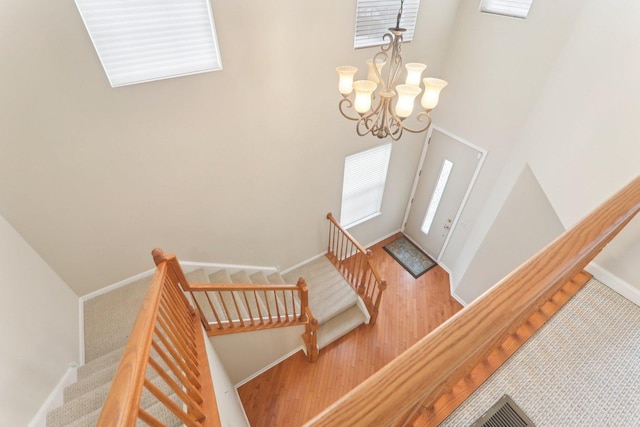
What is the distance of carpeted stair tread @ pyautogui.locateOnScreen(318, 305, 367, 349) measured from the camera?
4.05 metres

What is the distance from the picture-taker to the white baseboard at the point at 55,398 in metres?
2.05

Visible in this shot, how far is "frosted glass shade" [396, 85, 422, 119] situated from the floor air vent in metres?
1.61

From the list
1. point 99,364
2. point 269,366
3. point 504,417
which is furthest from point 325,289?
point 504,417

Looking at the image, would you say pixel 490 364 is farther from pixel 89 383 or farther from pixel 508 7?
pixel 508 7

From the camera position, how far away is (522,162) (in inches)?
127

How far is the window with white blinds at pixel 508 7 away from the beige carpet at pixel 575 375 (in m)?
3.01

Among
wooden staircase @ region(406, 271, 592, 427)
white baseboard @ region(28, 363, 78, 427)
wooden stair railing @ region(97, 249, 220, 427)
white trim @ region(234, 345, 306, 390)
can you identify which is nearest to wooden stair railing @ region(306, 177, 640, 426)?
wooden staircase @ region(406, 271, 592, 427)

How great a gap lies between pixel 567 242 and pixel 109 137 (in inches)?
112

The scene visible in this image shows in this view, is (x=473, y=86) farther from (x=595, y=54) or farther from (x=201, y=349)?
(x=201, y=349)

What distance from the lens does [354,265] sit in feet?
14.3

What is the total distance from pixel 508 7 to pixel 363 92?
2462 mm

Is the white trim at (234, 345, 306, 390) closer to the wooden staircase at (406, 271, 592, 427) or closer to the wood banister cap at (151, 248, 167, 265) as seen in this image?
the wood banister cap at (151, 248, 167, 265)

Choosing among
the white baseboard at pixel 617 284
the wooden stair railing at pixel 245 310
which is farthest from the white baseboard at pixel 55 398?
the white baseboard at pixel 617 284

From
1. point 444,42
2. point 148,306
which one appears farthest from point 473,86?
point 148,306
